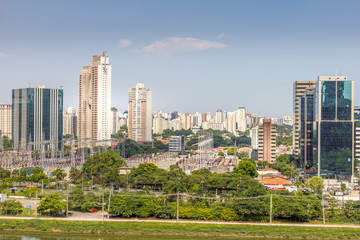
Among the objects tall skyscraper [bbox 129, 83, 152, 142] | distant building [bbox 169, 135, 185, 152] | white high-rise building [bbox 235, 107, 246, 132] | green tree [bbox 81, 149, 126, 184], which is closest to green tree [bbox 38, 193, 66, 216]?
green tree [bbox 81, 149, 126, 184]

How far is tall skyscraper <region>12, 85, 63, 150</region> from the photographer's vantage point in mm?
22094

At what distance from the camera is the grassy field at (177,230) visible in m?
7.30

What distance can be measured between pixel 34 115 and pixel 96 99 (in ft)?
11.7

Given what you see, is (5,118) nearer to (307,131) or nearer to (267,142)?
(267,142)

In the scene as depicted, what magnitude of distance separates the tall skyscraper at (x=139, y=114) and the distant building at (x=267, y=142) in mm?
10381

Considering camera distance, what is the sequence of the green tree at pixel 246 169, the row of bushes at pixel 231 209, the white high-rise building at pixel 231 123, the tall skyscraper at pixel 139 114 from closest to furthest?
1. the row of bushes at pixel 231 209
2. the green tree at pixel 246 169
3. the tall skyscraper at pixel 139 114
4. the white high-rise building at pixel 231 123

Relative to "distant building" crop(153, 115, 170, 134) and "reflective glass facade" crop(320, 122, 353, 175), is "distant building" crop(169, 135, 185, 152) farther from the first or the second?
"reflective glass facade" crop(320, 122, 353, 175)

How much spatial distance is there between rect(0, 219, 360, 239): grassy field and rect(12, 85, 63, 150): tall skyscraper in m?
14.9

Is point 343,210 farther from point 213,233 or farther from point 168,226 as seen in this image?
point 168,226

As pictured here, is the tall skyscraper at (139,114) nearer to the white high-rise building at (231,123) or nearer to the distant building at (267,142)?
the distant building at (267,142)

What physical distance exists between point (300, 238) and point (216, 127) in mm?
35905

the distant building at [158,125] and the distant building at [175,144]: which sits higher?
the distant building at [158,125]

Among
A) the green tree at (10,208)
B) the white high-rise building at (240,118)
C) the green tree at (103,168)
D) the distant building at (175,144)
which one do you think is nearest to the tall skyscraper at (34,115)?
the distant building at (175,144)

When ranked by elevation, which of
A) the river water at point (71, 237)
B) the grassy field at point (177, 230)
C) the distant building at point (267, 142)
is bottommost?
the river water at point (71, 237)
